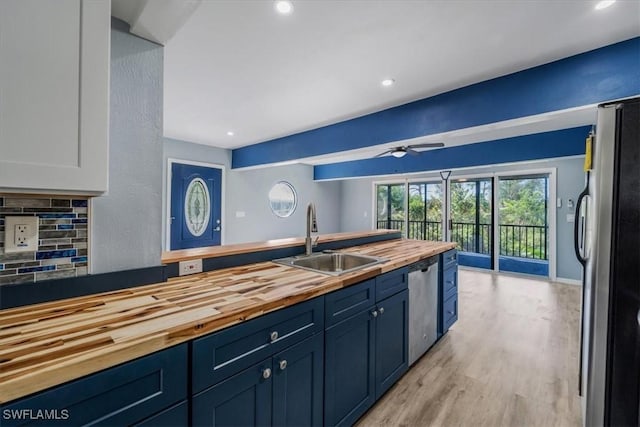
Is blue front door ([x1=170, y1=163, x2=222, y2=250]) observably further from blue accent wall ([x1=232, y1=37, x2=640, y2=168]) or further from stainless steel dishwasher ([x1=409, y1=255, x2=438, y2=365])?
stainless steel dishwasher ([x1=409, y1=255, x2=438, y2=365])

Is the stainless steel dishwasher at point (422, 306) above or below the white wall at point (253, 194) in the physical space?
below

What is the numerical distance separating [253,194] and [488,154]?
455cm

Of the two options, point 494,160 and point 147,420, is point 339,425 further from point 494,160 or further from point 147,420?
point 494,160

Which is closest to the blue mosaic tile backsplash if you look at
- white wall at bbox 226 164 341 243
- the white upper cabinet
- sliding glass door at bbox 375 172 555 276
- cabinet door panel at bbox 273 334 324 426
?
the white upper cabinet

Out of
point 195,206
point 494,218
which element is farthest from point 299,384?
point 494,218

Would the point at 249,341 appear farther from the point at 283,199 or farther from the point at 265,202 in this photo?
the point at 283,199

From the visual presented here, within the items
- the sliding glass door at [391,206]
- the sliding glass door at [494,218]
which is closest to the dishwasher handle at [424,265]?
the sliding glass door at [494,218]

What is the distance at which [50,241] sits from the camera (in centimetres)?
111

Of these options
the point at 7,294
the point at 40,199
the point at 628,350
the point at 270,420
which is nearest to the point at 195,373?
the point at 270,420

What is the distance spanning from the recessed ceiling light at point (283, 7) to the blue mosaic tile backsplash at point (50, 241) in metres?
1.44

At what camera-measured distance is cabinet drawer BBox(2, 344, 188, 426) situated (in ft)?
2.15

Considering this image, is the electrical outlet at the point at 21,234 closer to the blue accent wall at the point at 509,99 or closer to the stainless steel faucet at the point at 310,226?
the stainless steel faucet at the point at 310,226

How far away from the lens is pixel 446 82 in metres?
2.62

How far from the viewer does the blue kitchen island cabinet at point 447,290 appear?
8.89 feet
